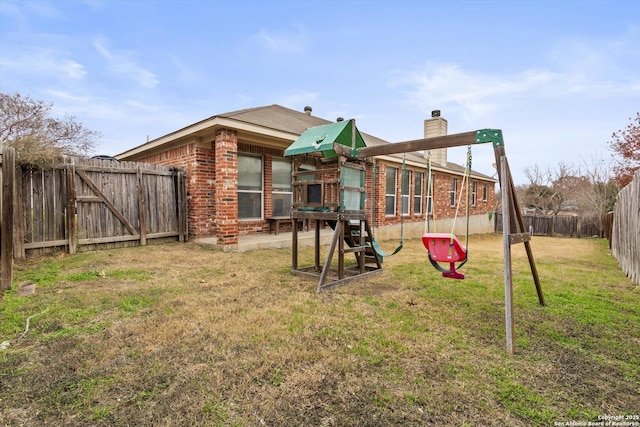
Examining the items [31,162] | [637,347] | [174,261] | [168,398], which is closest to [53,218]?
[31,162]

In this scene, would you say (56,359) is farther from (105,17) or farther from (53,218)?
(105,17)

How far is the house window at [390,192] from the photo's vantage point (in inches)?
492

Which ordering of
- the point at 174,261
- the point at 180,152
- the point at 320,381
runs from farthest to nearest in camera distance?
1. the point at 180,152
2. the point at 174,261
3. the point at 320,381

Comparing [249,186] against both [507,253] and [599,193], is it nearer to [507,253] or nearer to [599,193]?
[507,253]

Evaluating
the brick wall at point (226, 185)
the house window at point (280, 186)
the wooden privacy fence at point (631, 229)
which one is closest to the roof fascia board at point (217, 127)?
the brick wall at point (226, 185)

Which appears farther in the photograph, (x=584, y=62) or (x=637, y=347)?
(x=584, y=62)

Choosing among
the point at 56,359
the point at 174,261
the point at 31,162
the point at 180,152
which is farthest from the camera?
the point at 180,152

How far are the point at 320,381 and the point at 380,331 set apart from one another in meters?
1.04

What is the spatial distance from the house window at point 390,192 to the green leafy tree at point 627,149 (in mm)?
8668

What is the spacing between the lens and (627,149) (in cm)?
1166

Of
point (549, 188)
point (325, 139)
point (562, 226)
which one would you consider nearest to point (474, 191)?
point (562, 226)

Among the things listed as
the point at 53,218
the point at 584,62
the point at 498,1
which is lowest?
the point at 53,218

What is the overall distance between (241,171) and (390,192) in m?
6.55

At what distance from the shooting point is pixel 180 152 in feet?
28.1
